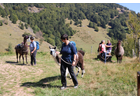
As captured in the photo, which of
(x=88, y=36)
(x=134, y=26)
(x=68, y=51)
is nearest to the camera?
(x=68, y=51)

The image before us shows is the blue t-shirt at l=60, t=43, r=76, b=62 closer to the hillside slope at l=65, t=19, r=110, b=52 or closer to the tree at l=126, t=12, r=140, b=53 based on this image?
the tree at l=126, t=12, r=140, b=53

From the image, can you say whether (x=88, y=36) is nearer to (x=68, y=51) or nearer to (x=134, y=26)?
(x=134, y=26)

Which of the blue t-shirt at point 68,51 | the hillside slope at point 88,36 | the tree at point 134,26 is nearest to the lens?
the blue t-shirt at point 68,51

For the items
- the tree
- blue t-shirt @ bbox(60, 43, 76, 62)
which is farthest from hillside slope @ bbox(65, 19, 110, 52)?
blue t-shirt @ bbox(60, 43, 76, 62)

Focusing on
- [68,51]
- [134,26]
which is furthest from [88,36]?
[68,51]

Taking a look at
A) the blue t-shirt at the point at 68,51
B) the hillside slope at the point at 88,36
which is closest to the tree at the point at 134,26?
the blue t-shirt at the point at 68,51

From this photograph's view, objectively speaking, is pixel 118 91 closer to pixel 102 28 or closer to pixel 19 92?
pixel 19 92

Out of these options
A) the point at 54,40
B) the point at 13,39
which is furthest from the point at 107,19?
the point at 13,39

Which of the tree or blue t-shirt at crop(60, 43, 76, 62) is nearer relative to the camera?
blue t-shirt at crop(60, 43, 76, 62)

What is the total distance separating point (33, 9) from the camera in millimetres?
194250

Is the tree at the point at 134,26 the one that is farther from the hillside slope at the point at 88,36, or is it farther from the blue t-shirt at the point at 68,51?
the hillside slope at the point at 88,36

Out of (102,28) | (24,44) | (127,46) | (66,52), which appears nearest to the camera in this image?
(66,52)
